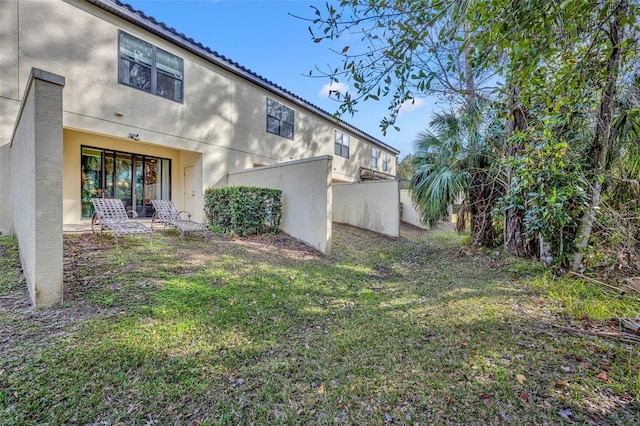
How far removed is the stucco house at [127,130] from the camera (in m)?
3.42

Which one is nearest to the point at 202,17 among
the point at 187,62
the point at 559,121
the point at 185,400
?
the point at 187,62

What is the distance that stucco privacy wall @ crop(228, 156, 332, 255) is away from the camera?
7.65 m

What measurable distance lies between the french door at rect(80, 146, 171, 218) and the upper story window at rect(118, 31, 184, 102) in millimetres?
2468

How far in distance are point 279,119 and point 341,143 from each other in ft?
17.6

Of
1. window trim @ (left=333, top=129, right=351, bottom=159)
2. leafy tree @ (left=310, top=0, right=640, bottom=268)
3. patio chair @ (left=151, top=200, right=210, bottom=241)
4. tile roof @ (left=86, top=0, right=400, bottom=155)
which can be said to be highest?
tile roof @ (left=86, top=0, right=400, bottom=155)

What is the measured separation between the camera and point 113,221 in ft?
22.6

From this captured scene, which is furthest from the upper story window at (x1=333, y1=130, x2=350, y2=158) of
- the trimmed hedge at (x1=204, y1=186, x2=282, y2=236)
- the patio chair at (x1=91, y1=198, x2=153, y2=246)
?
the patio chair at (x1=91, y1=198, x2=153, y2=246)

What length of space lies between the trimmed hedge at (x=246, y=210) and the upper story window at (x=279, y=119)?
15.3ft

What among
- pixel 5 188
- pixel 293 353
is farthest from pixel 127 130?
pixel 293 353

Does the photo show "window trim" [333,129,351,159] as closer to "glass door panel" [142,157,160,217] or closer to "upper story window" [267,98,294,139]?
"upper story window" [267,98,294,139]

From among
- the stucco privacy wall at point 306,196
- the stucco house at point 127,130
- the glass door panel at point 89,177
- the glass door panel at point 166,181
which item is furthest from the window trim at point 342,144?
the glass door panel at point 89,177

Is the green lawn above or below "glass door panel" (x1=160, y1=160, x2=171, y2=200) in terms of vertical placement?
below

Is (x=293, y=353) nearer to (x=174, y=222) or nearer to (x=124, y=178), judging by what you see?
(x=174, y=222)

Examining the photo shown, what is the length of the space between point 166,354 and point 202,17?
10.5 m
